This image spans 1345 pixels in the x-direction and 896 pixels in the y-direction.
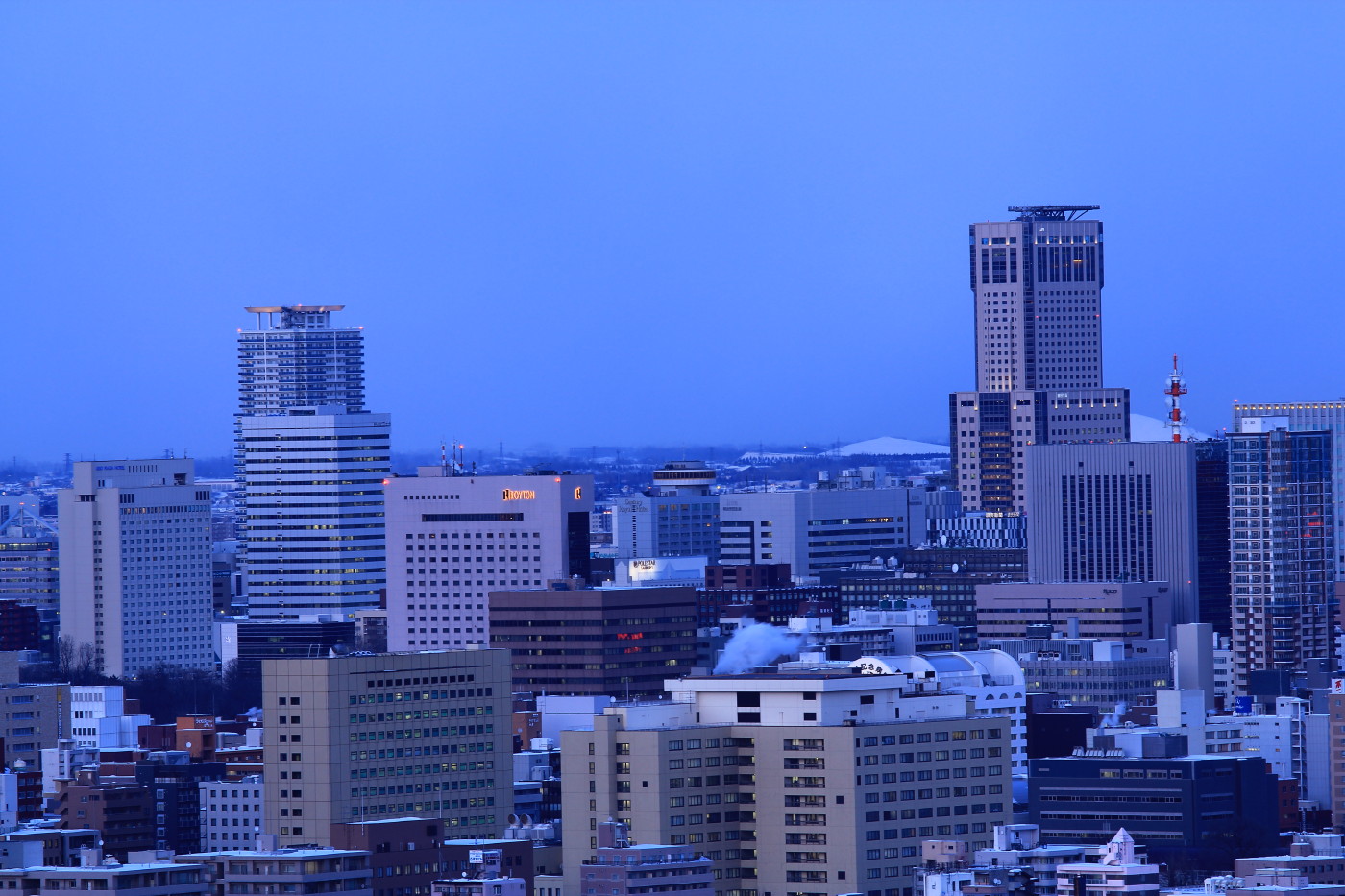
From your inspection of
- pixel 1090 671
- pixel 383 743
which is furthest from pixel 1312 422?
pixel 383 743

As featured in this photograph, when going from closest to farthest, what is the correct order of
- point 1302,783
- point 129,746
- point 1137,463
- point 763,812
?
point 763,812, point 1302,783, point 129,746, point 1137,463

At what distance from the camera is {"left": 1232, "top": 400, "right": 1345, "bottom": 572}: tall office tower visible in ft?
563

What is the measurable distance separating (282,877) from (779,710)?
15.6 meters

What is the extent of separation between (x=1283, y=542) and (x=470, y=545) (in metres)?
36.5

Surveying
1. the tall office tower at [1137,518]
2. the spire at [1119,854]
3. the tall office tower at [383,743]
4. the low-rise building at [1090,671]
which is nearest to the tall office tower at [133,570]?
the tall office tower at [1137,518]

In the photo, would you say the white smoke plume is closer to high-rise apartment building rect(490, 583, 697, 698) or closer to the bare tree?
high-rise apartment building rect(490, 583, 697, 698)

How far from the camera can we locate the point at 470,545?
568 ft

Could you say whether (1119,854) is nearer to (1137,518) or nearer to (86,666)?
(86,666)

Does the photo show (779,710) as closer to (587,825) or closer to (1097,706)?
(587,825)

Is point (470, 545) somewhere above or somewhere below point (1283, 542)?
above

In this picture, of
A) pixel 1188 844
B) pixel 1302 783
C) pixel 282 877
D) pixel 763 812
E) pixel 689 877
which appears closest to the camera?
pixel 282 877

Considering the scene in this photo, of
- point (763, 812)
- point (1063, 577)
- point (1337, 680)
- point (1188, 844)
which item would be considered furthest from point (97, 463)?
point (763, 812)

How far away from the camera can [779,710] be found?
86312 mm

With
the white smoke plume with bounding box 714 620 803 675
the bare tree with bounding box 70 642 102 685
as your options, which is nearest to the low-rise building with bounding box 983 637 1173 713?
the white smoke plume with bounding box 714 620 803 675
